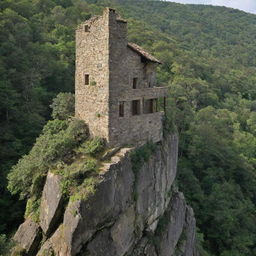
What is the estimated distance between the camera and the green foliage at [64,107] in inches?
803

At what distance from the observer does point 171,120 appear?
75.4 ft

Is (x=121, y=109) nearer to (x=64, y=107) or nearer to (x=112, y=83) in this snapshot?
(x=112, y=83)

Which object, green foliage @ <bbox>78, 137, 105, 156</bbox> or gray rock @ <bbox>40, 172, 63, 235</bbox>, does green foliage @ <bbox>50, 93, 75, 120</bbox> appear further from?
gray rock @ <bbox>40, 172, 63, 235</bbox>

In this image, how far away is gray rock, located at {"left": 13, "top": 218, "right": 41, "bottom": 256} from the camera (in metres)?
15.0

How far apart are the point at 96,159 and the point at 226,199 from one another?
2537 centimetres

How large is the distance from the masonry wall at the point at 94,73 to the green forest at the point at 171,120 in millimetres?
1762

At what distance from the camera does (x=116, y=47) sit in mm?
16250

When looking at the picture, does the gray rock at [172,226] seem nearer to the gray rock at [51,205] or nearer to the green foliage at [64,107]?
the gray rock at [51,205]

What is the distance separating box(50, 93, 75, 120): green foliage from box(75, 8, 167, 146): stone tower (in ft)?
6.38

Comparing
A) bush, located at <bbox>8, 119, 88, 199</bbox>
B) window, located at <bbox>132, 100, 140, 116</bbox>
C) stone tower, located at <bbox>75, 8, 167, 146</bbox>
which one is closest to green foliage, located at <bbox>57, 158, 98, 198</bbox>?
bush, located at <bbox>8, 119, 88, 199</bbox>

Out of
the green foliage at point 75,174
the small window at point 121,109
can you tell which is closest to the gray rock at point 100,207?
the green foliage at point 75,174

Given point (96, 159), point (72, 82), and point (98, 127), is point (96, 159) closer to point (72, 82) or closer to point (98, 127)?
point (98, 127)

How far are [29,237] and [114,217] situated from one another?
444cm

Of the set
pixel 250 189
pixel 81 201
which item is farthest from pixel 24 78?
pixel 250 189
